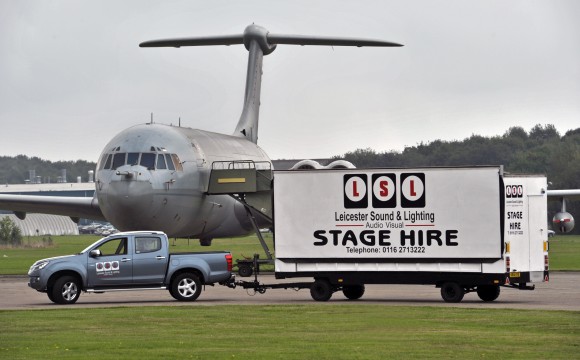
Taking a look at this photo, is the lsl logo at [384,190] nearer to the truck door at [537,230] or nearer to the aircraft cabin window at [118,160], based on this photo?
the truck door at [537,230]

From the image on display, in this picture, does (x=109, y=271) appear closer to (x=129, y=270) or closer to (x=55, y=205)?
(x=129, y=270)

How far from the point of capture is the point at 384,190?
28.8 meters

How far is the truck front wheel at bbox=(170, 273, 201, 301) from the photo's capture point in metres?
29.4

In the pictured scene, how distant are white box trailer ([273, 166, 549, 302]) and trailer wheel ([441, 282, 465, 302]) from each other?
24 millimetres

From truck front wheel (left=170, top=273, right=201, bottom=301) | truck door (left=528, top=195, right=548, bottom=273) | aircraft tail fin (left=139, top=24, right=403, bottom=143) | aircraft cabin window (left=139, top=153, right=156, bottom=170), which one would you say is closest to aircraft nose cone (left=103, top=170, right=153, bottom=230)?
aircraft cabin window (left=139, top=153, right=156, bottom=170)

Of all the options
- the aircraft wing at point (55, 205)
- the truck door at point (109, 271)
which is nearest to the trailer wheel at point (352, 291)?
the truck door at point (109, 271)

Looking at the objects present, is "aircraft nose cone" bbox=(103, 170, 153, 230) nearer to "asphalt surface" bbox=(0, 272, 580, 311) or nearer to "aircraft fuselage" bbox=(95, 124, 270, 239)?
"aircraft fuselage" bbox=(95, 124, 270, 239)

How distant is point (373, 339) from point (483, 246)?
29.5 feet

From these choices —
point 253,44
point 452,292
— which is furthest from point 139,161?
point 253,44

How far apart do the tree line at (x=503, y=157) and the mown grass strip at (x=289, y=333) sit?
5690 centimetres

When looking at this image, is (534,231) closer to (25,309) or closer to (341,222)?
(341,222)

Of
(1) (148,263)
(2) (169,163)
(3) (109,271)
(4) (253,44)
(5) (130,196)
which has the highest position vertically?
(4) (253,44)

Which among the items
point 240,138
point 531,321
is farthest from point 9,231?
point 531,321

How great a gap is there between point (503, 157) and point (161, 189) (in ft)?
192
